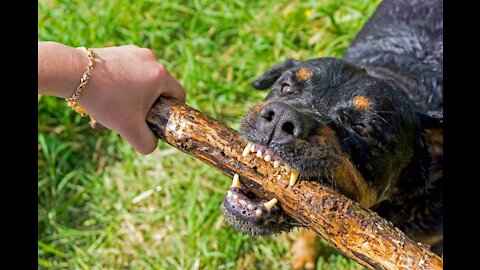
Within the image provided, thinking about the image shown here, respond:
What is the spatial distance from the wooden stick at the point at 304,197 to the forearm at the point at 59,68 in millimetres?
467

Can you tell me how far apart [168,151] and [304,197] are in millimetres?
2482

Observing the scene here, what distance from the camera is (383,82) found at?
377 centimetres

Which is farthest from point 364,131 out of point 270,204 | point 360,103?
point 270,204

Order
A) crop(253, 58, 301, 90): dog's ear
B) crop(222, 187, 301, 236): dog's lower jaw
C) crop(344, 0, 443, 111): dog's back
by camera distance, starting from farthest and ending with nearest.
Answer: crop(344, 0, 443, 111): dog's back < crop(253, 58, 301, 90): dog's ear < crop(222, 187, 301, 236): dog's lower jaw

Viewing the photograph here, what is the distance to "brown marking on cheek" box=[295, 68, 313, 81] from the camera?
364cm

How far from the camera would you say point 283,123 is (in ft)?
9.94

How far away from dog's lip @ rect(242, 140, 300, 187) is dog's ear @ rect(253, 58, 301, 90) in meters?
1.07

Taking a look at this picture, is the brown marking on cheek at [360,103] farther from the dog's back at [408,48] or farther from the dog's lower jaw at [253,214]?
the dog's back at [408,48]

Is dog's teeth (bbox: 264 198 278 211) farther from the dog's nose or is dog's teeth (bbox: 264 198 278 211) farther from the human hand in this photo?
the human hand

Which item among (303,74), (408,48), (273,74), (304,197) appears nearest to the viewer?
(304,197)

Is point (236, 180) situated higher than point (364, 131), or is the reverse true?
point (364, 131)

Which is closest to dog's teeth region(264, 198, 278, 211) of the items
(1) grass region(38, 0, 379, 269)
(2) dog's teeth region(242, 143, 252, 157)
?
(2) dog's teeth region(242, 143, 252, 157)

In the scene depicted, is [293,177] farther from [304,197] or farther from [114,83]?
[114,83]
